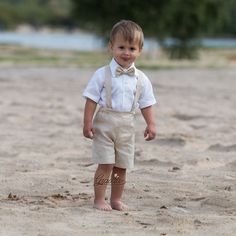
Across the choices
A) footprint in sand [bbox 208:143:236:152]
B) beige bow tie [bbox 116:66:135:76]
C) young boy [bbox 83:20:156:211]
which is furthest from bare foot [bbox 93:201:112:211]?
footprint in sand [bbox 208:143:236:152]

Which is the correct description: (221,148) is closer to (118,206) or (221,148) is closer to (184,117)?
(184,117)

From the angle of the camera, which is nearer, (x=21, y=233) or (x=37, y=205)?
(x=21, y=233)

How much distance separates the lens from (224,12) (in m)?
37.5

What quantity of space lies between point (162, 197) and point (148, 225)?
2.89ft

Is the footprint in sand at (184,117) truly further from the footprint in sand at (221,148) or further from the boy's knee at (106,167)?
the boy's knee at (106,167)

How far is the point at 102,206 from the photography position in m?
4.98

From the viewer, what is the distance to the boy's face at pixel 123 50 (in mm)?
4914

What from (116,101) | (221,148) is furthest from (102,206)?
(221,148)

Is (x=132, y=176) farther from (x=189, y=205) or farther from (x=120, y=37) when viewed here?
(x=120, y=37)

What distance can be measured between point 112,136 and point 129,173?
1292 mm

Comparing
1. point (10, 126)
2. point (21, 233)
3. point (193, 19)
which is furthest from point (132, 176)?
point (193, 19)

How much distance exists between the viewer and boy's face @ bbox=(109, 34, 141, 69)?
491 cm

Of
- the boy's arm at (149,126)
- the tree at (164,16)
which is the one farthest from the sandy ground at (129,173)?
the tree at (164,16)

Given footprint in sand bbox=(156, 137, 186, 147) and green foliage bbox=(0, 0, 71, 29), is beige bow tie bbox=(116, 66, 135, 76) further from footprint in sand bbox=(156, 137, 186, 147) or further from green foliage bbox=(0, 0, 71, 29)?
green foliage bbox=(0, 0, 71, 29)
